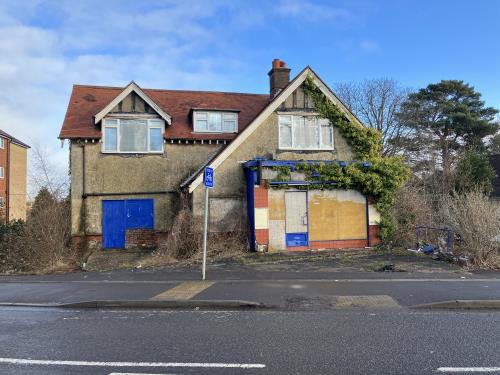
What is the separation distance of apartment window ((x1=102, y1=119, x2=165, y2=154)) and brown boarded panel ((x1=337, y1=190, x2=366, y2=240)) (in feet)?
28.4

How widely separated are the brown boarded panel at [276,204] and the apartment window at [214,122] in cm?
557

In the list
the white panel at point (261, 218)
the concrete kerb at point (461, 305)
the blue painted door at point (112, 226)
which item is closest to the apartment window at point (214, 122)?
the blue painted door at point (112, 226)

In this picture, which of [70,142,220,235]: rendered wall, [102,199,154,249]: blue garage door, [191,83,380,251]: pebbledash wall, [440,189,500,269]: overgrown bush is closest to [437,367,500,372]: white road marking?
[440,189,500,269]: overgrown bush

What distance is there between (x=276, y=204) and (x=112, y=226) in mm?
7894

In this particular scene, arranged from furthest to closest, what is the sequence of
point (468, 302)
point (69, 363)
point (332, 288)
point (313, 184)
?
point (313, 184)
point (332, 288)
point (468, 302)
point (69, 363)

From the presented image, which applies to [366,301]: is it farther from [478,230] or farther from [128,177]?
[128,177]

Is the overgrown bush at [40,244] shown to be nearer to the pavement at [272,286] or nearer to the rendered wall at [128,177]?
the rendered wall at [128,177]

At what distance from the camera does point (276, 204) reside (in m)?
16.6

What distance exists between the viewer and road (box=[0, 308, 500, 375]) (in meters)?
5.04

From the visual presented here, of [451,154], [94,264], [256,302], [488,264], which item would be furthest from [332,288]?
[451,154]

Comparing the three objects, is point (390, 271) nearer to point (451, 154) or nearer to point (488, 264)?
point (488, 264)

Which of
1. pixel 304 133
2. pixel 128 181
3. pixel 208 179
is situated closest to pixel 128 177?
pixel 128 181

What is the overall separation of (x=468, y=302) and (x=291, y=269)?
5509mm

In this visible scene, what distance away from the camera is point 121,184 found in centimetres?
1962
